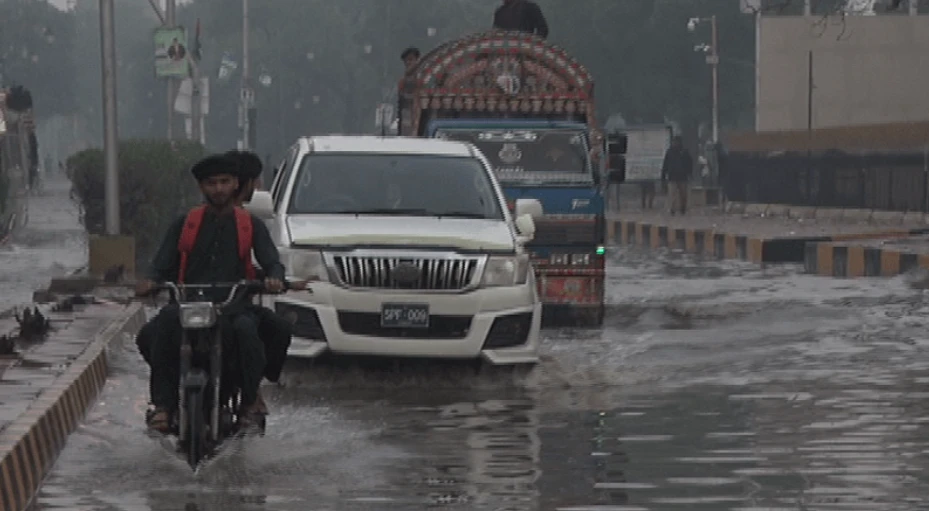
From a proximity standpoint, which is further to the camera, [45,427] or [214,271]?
[45,427]

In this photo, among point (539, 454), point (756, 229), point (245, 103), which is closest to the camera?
point (539, 454)

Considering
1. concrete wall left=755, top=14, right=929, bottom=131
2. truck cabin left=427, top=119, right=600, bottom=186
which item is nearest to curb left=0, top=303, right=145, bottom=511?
truck cabin left=427, top=119, right=600, bottom=186

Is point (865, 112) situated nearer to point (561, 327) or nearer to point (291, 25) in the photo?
point (561, 327)

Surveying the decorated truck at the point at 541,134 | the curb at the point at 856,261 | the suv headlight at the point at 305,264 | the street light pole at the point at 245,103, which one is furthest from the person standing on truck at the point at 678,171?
the suv headlight at the point at 305,264

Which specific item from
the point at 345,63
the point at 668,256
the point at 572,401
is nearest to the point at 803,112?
the point at 668,256

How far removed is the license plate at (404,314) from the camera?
15.9m

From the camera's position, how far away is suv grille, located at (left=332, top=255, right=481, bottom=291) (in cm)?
1594

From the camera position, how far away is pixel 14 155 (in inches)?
1890

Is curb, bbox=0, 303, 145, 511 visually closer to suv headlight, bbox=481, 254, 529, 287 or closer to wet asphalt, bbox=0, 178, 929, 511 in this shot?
wet asphalt, bbox=0, 178, 929, 511

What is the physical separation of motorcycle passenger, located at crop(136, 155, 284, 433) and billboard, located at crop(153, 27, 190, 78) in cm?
4048

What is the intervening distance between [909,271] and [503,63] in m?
7.07

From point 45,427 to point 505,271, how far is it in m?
4.51

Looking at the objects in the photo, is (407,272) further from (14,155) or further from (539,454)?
(14,155)

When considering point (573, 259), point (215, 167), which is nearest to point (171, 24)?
point (573, 259)
